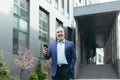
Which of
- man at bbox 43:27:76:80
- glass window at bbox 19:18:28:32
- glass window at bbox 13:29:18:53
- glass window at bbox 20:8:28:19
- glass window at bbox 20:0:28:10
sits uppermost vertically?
glass window at bbox 20:0:28:10

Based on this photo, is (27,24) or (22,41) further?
(27,24)

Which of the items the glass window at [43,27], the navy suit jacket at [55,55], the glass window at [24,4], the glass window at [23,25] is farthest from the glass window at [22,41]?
the navy suit jacket at [55,55]

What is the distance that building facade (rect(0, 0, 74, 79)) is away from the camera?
1875cm

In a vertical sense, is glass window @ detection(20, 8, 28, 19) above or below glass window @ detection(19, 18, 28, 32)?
above

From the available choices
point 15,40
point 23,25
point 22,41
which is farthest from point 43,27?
point 15,40

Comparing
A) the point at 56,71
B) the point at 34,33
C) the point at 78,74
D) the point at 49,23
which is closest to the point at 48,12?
the point at 49,23

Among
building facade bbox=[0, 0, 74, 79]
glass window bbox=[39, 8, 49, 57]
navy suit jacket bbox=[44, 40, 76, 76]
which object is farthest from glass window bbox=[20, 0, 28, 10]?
navy suit jacket bbox=[44, 40, 76, 76]

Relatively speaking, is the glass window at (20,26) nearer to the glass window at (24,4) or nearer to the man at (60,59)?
the glass window at (24,4)

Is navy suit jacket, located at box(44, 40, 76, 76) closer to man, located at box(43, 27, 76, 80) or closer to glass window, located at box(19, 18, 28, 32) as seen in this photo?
man, located at box(43, 27, 76, 80)

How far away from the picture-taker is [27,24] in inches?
891

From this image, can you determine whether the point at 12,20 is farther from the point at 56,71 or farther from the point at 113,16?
the point at 56,71

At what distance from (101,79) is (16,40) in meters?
7.99

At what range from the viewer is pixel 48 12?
27.2 m

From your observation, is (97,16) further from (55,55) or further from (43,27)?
(55,55)
